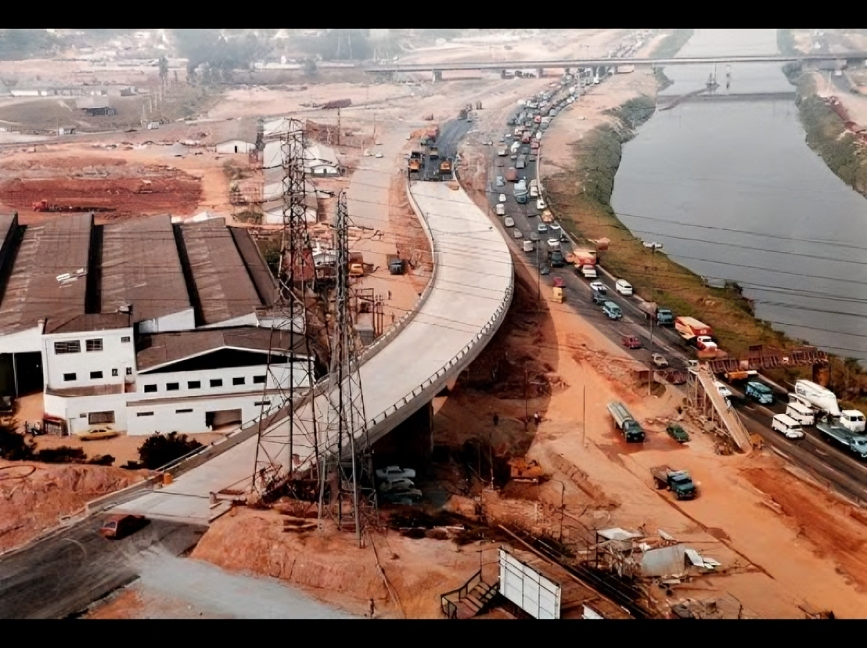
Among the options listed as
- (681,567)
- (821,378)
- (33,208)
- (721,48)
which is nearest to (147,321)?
(681,567)

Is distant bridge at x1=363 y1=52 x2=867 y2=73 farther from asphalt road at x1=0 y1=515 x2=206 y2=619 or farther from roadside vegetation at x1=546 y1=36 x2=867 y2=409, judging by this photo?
asphalt road at x1=0 y1=515 x2=206 y2=619

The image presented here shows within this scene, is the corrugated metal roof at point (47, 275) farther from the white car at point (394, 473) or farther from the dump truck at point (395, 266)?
the dump truck at point (395, 266)

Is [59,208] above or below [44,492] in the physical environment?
above

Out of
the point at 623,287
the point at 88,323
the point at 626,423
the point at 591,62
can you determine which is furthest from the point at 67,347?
the point at 591,62

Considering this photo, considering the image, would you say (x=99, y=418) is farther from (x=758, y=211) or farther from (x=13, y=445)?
(x=758, y=211)
